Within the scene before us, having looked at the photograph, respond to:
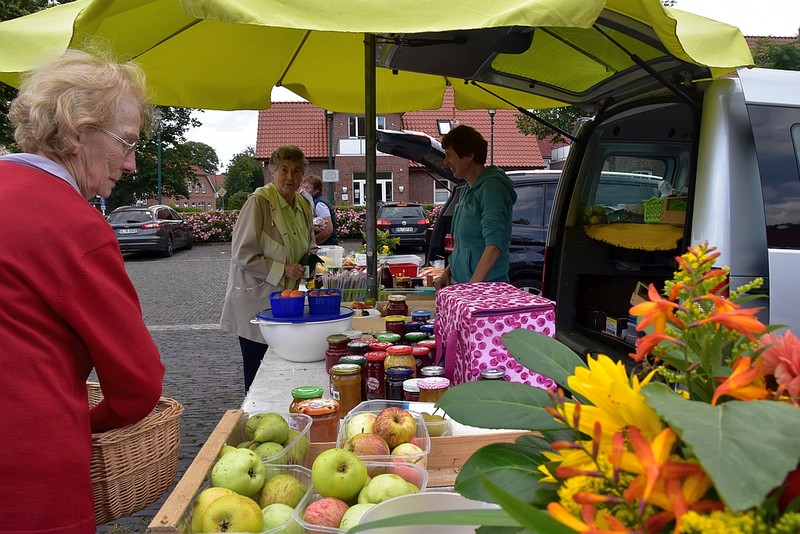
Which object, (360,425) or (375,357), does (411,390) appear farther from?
(360,425)

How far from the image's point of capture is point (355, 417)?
6.12ft

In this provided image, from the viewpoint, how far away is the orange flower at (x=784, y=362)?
2.21 feet

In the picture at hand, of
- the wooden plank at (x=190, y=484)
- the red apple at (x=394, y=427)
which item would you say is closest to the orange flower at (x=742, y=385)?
the wooden plank at (x=190, y=484)

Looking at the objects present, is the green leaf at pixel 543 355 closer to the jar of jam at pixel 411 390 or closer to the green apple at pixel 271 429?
the green apple at pixel 271 429

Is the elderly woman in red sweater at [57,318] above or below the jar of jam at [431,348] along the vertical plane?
above

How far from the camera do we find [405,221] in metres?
20.9

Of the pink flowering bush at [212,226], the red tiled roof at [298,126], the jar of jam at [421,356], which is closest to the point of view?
the jar of jam at [421,356]

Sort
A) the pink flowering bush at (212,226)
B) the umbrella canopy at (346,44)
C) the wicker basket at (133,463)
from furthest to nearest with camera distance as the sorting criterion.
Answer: the pink flowering bush at (212,226) → the umbrella canopy at (346,44) → the wicker basket at (133,463)

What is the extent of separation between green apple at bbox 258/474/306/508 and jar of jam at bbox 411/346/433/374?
0.99 metres

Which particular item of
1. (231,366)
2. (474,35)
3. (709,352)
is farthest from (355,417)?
(231,366)

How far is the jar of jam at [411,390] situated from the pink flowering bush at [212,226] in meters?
23.5

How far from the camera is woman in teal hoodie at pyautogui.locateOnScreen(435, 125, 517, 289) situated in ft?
12.4

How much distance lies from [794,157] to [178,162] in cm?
4059

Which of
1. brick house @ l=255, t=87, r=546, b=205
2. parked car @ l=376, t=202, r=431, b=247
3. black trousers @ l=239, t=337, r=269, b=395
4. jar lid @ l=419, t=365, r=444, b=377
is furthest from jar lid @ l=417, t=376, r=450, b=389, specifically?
brick house @ l=255, t=87, r=546, b=205
